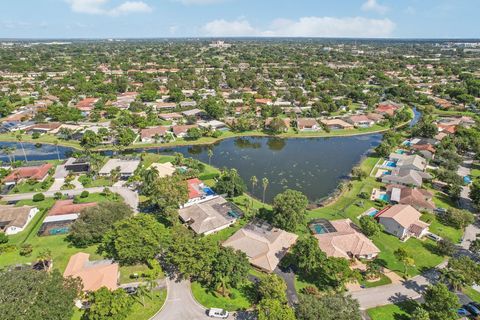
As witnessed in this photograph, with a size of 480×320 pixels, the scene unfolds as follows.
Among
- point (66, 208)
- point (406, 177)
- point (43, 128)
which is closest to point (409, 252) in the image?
point (406, 177)

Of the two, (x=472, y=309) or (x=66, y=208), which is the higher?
(x=66, y=208)

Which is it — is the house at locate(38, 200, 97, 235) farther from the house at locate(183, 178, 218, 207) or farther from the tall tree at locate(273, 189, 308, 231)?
the tall tree at locate(273, 189, 308, 231)

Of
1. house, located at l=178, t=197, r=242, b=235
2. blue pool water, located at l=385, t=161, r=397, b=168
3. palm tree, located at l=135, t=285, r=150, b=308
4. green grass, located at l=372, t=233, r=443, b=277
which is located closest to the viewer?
palm tree, located at l=135, t=285, r=150, b=308

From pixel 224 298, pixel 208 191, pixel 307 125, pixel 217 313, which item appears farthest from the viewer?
pixel 307 125

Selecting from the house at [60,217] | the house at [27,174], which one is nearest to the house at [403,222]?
the house at [60,217]

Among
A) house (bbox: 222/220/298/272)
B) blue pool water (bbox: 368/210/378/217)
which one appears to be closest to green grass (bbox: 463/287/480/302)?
blue pool water (bbox: 368/210/378/217)

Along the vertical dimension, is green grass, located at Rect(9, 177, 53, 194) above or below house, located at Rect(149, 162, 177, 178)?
below

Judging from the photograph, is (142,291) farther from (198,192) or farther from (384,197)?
(384,197)

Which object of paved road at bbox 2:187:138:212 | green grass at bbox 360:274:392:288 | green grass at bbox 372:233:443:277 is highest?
paved road at bbox 2:187:138:212
